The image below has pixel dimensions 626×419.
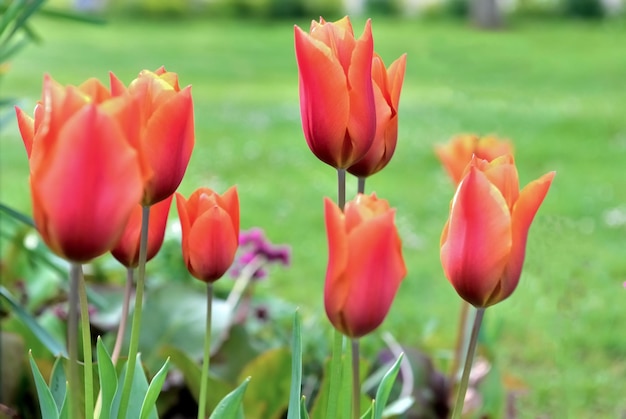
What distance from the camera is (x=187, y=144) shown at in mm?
767

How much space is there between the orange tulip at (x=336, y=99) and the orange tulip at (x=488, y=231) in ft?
0.33

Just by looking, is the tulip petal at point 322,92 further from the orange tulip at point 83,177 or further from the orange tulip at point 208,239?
the orange tulip at point 83,177

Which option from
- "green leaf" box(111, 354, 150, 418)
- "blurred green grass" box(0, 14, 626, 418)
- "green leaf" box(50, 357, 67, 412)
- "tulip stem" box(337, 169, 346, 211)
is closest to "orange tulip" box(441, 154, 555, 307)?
"tulip stem" box(337, 169, 346, 211)

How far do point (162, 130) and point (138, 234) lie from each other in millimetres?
151

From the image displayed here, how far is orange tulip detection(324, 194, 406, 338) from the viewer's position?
2.29 feet

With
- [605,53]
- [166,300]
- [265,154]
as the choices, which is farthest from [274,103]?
[166,300]

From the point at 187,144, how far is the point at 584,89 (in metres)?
8.64

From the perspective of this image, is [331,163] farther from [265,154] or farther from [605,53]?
[605,53]

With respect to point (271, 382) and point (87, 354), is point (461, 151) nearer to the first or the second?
point (271, 382)

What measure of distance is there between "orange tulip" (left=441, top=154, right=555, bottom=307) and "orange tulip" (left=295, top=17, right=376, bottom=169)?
3.9 inches

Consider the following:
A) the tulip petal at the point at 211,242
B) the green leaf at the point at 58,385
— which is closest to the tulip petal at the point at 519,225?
the tulip petal at the point at 211,242

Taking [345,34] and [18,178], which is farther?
[18,178]

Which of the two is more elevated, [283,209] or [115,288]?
[115,288]

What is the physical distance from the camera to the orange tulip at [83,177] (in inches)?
23.8
